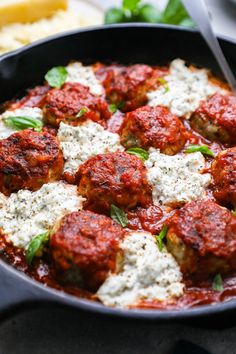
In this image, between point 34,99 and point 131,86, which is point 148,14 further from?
point 34,99

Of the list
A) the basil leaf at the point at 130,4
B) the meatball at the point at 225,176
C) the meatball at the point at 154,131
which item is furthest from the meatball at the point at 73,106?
the basil leaf at the point at 130,4

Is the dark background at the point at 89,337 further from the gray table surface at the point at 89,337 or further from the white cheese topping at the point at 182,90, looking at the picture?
the white cheese topping at the point at 182,90

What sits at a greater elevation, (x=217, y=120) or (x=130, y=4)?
(x=130, y=4)

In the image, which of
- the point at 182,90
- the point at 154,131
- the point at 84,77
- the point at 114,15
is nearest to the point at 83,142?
the point at 154,131

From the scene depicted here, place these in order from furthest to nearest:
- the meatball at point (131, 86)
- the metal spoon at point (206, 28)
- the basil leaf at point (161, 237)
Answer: the meatball at point (131, 86)
the metal spoon at point (206, 28)
the basil leaf at point (161, 237)

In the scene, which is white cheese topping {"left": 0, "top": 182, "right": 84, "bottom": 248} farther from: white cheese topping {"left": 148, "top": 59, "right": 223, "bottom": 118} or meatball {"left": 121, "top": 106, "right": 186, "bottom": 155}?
white cheese topping {"left": 148, "top": 59, "right": 223, "bottom": 118}

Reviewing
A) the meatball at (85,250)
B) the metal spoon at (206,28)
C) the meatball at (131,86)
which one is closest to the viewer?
the meatball at (85,250)

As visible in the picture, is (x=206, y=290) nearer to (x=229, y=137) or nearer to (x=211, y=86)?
(x=229, y=137)

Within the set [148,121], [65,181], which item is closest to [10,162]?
[65,181]
